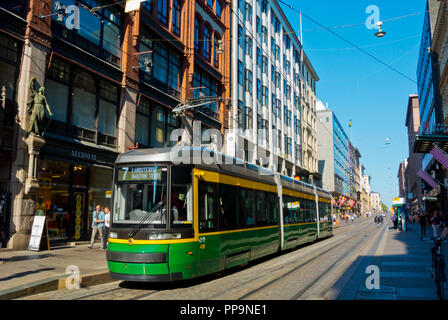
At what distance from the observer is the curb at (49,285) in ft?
23.7

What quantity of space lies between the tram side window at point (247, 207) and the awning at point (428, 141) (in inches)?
464

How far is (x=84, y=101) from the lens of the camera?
17328mm

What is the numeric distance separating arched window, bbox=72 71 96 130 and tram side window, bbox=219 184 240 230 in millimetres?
9372

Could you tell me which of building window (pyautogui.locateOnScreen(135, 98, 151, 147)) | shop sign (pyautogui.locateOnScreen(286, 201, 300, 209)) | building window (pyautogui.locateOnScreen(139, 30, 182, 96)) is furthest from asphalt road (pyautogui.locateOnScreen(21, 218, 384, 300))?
building window (pyautogui.locateOnScreen(139, 30, 182, 96))

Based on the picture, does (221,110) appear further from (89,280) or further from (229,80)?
(89,280)

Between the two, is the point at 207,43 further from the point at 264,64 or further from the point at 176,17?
the point at 264,64

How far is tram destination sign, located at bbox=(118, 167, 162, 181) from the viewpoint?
8.49 meters

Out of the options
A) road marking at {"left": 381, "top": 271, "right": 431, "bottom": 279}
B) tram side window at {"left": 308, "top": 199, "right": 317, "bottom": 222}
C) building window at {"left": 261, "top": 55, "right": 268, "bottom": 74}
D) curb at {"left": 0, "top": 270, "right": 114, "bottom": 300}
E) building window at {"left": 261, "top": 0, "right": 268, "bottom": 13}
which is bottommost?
road marking at {"left": 381, "top": 271, "right": 431, "bottom": 279}

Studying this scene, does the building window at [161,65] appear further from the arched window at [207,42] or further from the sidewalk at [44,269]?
the sidewalk at [44,269]

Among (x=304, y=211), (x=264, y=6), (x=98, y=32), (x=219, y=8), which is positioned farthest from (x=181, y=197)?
(x=264, y=6)

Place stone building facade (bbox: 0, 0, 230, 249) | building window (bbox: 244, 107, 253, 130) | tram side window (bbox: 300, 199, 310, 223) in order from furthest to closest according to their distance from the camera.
Result: building window (bbox: 244, 107, 253, 130), tram side window (bbox: 300, 199, 310, 223), stone building facade (bbox: 0, 0, 230, 249)

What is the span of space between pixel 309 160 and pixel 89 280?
5266cm

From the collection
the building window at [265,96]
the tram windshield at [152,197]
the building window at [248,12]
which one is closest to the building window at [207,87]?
the building window at [248,12]

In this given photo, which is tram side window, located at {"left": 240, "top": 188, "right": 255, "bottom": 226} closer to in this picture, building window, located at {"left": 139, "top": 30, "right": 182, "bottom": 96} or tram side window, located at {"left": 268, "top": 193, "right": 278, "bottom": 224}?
tram side window, located at {"left": 268, "top": 193, "right": 278, "bottom": 224}
